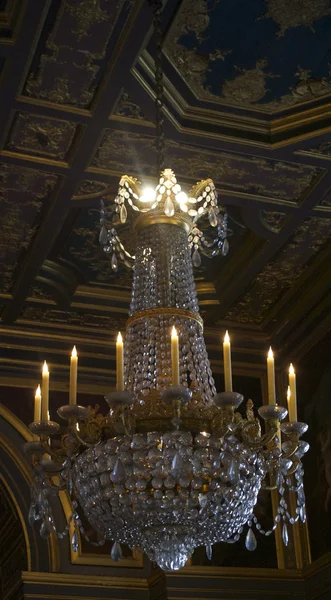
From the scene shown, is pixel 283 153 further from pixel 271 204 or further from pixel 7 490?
pixel 7 490

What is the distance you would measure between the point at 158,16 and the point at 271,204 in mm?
2351

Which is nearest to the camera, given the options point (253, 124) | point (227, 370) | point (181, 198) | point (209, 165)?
point (227, 370)

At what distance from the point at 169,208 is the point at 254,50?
1.27 meters

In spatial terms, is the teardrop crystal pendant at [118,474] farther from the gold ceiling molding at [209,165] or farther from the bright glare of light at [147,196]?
the gold ceiling molding at [209,165]

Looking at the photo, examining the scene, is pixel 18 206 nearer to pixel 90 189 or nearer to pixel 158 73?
pixel 90 189

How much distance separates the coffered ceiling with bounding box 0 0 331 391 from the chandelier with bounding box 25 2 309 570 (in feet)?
1.91

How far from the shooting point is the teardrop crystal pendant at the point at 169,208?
229 inches

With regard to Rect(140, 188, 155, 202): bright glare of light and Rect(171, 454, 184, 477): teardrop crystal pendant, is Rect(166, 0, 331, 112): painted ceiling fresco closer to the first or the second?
Rect(140, 188, 155, 202): bright glare of light

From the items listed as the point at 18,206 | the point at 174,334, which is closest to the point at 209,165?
the point at 18,206

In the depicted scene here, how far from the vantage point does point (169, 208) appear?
5824 millimetres

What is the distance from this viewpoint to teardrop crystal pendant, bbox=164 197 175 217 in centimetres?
582

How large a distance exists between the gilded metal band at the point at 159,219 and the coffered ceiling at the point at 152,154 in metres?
1.02

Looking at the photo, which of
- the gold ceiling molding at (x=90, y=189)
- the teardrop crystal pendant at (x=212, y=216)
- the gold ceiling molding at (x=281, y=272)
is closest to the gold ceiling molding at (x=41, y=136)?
the gold ceiling molding at (x=90, y=189)

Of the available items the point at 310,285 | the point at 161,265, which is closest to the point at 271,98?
the point at 161,265
